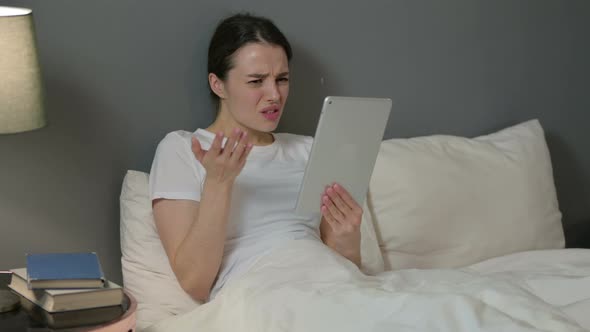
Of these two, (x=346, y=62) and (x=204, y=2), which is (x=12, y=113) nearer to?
(x=204, y=2)

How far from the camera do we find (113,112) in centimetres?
210

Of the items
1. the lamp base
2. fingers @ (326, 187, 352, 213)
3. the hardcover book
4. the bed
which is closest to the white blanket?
the bed

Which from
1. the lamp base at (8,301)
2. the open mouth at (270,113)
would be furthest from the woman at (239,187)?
the lamp base at (8,301)

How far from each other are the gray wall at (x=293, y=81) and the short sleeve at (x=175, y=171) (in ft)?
0.40

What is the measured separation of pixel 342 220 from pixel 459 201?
525 mm

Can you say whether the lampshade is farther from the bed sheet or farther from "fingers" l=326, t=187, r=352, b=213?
the bed sheet

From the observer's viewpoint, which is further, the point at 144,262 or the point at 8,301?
the point at 144,262

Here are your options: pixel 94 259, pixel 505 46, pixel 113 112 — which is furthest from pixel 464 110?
pixel 94 259

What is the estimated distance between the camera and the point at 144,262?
2053 mm

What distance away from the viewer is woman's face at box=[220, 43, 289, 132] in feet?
6.86

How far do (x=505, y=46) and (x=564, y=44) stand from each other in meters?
0.27

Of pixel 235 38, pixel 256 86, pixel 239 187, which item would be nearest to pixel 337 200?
pixel 239 187

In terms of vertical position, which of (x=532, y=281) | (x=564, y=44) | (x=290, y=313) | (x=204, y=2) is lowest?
(x=532, y=281)

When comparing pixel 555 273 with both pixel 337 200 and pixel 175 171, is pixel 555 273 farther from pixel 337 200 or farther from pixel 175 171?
pixel 175 171
